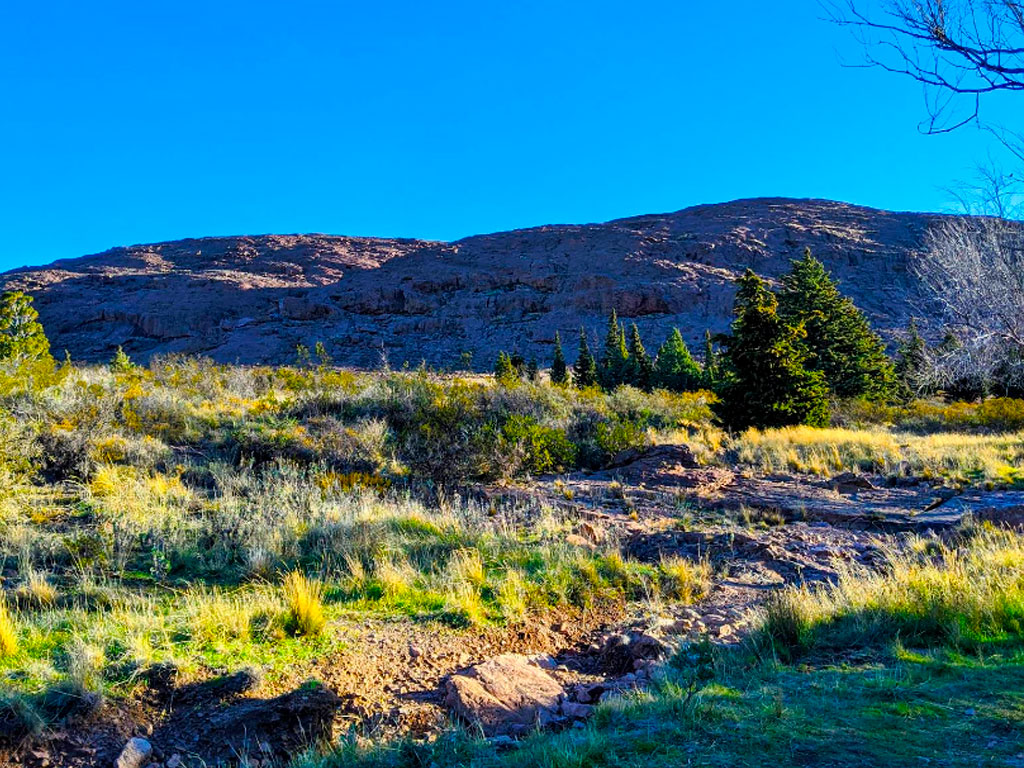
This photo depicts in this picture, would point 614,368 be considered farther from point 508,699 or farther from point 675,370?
point 508,699

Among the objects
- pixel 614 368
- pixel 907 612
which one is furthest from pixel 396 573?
pixel 614 368

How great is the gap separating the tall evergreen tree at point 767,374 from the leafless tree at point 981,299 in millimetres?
9410

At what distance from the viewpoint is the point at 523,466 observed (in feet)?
35.3

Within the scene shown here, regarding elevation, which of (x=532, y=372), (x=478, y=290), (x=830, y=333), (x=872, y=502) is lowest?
(x=872, y=502)

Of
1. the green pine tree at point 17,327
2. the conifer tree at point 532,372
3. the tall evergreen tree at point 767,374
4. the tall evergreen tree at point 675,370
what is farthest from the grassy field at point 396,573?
the tall evergreen tree at point 675,370

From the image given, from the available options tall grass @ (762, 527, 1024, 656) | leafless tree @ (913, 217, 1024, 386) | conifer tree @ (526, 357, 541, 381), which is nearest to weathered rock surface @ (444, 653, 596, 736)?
tall grass @ (762, 527, 1024, 656)

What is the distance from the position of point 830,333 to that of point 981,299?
20339mm

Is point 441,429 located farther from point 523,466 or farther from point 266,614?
point 266,614

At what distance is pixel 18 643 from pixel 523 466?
Answer: 7.56 m

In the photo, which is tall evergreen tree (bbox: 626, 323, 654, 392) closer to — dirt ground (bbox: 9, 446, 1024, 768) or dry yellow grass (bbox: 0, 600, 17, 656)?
dirt ground (bbox: 9, 446, 1024, 768)

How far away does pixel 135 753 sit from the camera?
10.2 ft

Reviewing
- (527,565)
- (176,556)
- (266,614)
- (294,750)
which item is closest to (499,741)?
(294,750)

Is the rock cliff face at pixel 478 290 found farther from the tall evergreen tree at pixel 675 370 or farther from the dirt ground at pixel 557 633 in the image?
the dirt ground at pixel 557 633

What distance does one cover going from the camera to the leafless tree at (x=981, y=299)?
674cm
